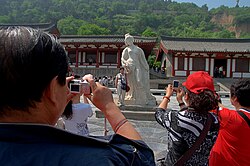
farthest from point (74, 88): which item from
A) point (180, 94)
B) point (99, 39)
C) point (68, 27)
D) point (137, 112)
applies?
point (68, 27)

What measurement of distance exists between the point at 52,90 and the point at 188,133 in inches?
51.6

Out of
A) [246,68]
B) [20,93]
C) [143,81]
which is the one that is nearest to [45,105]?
[20,93]

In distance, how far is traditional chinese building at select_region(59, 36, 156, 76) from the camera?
2872 centimetres

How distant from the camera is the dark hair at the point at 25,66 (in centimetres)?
93

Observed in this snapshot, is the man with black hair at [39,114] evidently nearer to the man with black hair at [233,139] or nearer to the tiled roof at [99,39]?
the man with black hair at [233,139]

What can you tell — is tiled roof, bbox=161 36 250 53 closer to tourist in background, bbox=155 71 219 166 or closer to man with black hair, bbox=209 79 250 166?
man with black hair, bbox=209 79 250 166

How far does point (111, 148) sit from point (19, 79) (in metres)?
0.34

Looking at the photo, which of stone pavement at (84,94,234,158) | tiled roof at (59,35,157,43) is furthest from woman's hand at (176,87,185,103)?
tiled roof at (59,35,157,43)

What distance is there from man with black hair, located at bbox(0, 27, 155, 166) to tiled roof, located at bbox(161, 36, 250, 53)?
89.2ft

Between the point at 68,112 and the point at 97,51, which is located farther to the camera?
the point at 97,51

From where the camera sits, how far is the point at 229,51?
27.6m

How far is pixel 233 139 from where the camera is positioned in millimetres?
2324

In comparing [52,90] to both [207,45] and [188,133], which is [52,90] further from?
[207,45]

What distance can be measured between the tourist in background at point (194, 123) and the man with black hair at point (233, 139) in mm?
154
